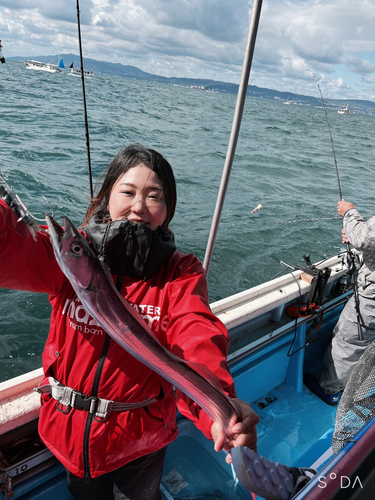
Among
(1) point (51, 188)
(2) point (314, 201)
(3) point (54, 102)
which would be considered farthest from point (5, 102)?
(2) point (314, 201)

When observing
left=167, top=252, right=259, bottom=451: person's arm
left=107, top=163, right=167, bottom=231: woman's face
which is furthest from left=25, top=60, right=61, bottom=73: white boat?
left=167, top=252, right=259, bottom=451: person's arm

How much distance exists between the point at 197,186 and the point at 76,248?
39.0 feet

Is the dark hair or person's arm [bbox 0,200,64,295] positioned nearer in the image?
person's arm [bbox 0,200,64,295]

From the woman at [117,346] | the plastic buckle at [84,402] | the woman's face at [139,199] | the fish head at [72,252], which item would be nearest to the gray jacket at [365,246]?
the woman at [117,346]

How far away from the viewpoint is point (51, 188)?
9820mm

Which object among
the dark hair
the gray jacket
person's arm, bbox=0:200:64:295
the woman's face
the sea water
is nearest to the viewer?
person's arm, bbox=0:200:64:295

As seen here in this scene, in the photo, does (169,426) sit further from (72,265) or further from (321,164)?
(321,164)

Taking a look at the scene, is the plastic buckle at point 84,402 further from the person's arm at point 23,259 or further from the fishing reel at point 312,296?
the fishing reel at point 312,296

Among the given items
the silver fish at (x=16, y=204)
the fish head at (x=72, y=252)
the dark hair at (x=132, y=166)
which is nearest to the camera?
the fish head at (x=72, y=252)

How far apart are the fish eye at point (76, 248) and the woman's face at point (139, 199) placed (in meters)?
0.67

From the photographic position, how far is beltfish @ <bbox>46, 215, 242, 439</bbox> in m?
1.15

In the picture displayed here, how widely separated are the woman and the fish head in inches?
18.6

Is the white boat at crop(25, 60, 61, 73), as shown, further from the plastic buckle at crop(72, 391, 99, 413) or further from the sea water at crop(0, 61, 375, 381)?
the plastic buckle at crop(72, 391, 99, 413)

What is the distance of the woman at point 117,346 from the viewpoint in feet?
5.34
